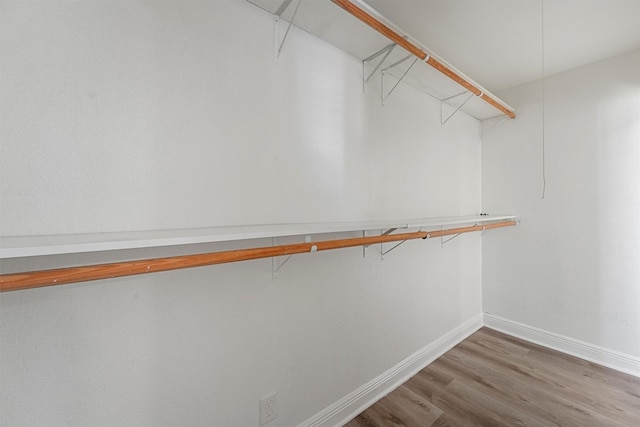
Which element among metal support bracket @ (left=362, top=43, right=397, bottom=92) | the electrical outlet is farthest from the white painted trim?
metal support bracket @ (left=362, top=43, right=397, bottom=92)

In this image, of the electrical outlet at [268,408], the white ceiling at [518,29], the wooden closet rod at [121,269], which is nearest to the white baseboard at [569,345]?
the white ceiling at [518,29]

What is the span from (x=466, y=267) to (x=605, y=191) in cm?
115

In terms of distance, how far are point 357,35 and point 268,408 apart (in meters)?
1.87

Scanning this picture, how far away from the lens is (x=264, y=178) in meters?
1.16

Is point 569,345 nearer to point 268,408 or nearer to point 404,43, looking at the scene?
point 268,408

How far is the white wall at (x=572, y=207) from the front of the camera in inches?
74.7

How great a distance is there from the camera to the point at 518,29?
1.61 metres

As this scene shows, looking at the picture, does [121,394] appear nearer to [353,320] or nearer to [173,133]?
[173,133]

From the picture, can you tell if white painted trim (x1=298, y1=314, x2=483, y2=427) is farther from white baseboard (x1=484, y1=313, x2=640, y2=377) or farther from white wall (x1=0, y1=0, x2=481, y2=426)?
white baseboard (x1=484, y1=313, x2=640, y2=377)

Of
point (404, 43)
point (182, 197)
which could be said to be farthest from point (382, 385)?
point (404, 43)

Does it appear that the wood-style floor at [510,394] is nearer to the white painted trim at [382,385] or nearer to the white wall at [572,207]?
the white painted trim at [382,385]

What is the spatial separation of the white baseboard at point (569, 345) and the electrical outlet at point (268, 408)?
237cm

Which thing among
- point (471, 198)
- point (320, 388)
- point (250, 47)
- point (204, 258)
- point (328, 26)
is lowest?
point (320, 388)

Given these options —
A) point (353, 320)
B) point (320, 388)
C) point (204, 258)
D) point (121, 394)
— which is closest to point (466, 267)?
point (353, 320)
